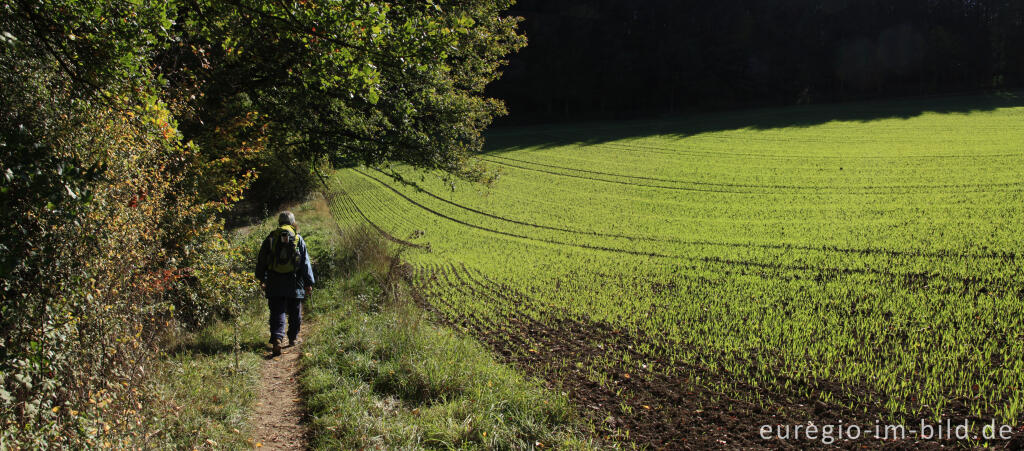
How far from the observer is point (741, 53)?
5778cm

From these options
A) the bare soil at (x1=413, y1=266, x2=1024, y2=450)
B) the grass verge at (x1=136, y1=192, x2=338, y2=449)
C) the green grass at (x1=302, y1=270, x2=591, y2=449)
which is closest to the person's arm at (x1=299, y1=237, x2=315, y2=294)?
the green grass at (x1=302, y1=270, x2=591, y2=449)

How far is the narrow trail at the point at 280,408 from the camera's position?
4.96 metres

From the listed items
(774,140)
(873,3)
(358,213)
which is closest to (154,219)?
(358,213)

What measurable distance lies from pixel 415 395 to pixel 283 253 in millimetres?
2896

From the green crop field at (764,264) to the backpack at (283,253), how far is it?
2.90m

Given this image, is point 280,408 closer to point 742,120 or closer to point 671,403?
point 671,403

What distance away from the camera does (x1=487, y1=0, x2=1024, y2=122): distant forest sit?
57.2m

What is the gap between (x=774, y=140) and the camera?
3391 centimetres

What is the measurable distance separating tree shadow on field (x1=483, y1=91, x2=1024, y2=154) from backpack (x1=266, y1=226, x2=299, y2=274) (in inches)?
1245

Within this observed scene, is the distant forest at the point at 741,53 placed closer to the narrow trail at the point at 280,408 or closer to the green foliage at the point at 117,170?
the green foliage at the point at 117,170

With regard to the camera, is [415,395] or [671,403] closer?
[415,395]

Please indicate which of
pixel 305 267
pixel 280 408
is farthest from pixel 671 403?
pixel 305 267

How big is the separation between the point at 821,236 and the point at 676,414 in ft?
34.2

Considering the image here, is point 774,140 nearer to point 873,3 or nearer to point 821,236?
point 821,236
